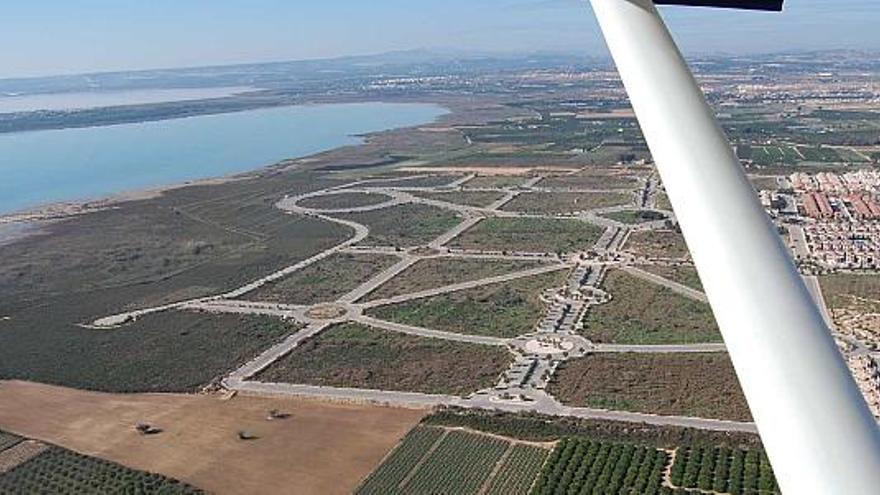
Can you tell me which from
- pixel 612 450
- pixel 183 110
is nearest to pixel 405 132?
pixel 183 110

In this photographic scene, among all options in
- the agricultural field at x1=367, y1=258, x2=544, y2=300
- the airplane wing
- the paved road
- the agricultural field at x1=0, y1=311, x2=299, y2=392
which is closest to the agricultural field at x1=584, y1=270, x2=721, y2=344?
the paved road

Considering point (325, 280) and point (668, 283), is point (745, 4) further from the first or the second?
point (325, 280)

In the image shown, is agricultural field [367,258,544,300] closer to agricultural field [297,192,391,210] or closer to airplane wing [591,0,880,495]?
agricultural field [297,192,391,210]

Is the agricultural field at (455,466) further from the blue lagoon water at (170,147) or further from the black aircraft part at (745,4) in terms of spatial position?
the blue lagoon water at (170,147)

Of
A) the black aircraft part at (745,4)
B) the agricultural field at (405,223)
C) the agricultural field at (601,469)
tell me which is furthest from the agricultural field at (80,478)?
the agricultural field at (405,223)

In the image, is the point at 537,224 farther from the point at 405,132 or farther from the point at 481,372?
the point at 405,132
